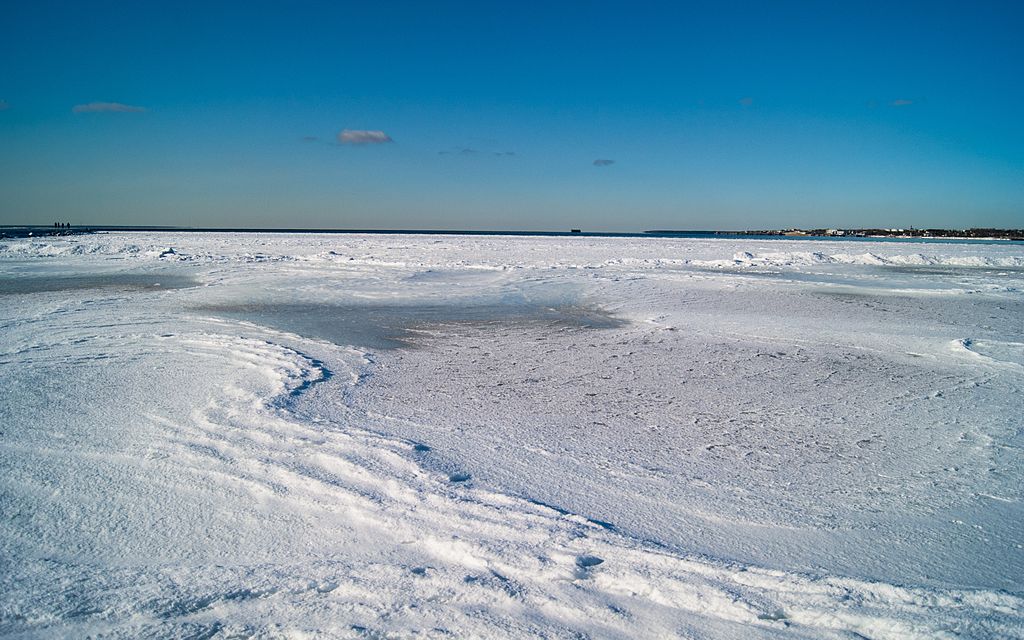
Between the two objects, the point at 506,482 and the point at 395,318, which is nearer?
the point at 506,482

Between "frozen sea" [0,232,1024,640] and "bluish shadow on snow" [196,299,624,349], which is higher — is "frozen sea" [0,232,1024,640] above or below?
below

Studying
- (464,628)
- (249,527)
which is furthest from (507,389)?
(464,628)

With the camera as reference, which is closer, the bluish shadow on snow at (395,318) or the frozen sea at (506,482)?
the frozen sea at (506,482)

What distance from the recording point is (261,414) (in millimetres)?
4270

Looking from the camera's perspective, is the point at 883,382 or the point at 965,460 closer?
the point at 965,460

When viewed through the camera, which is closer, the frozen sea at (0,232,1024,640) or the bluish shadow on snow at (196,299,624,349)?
the frozen sea at (0,232,1024,640)

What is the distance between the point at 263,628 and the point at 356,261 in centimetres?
1783

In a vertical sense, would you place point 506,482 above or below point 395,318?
below

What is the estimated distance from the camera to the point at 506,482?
10.8 feet

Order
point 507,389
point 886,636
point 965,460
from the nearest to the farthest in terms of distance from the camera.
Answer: point 886,636 → point 965,460 → point 507,389

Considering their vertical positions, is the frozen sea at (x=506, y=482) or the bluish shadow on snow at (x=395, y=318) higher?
the bluish shadow on snow at (x=395, y=318)

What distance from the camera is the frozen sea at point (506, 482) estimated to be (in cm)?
224

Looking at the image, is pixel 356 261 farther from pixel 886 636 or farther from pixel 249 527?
pixel 886 636

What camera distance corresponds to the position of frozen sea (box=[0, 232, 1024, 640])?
2240mm
